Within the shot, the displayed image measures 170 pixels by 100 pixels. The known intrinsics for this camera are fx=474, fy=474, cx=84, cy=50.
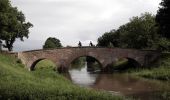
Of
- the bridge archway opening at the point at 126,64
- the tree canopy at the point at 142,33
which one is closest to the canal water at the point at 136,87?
the bridge archway opening at the point at 126,64

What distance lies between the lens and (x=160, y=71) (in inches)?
2298

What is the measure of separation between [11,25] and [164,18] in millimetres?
29492

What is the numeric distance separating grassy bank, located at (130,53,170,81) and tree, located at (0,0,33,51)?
1932 cm

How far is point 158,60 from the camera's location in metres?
71.4

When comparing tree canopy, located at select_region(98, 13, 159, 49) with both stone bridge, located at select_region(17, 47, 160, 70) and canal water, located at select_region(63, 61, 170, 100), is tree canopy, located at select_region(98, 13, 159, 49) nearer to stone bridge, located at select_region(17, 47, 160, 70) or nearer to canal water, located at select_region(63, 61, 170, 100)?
stone bridge, located at select_region(17, 47, 160, 70)

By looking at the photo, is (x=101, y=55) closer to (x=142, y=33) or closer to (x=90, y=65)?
(x=142, y=33)

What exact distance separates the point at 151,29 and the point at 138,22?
4.09 meters

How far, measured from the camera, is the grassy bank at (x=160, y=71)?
5408 centimetres

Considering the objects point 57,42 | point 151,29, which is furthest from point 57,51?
point 57,42

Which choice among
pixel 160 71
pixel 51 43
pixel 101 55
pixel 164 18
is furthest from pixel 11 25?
pixel 51 43

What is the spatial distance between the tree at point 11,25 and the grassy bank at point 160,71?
19.3 meters

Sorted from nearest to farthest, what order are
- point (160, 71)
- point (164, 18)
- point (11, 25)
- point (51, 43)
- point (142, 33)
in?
point (164, 18)
point (160, 71)
point (11, 25)
point (142, 33)
point (51, 43)

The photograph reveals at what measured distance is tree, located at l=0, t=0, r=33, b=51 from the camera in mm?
68688

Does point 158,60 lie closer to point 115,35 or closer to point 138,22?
point 138,22
